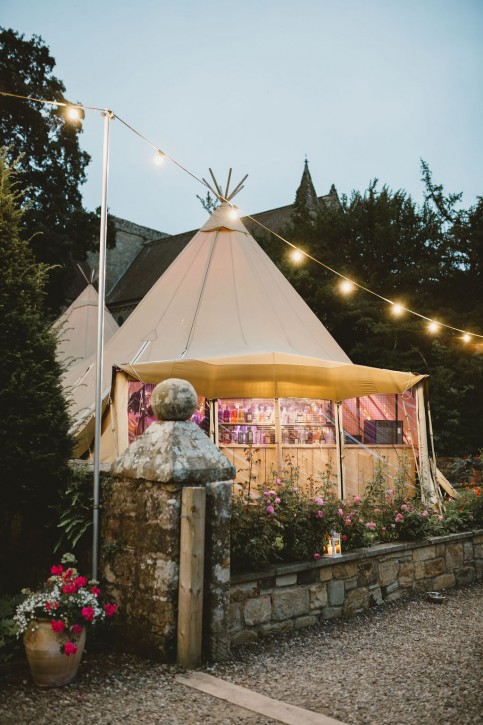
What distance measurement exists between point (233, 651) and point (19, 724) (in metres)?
1.48

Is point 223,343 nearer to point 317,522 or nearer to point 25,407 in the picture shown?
point 317,522

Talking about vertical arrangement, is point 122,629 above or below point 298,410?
below

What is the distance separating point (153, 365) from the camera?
710 cm

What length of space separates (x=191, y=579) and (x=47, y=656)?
32.9 inches

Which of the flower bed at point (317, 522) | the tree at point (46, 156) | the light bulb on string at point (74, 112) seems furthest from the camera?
the tree at point (46, 156)

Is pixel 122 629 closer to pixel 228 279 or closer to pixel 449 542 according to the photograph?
pixel 449 542

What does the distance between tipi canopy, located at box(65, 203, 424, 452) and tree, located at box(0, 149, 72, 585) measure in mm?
3054

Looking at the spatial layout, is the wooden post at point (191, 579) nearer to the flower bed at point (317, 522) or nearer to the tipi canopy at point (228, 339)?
the flower bed at point (317, 522)

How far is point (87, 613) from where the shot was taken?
3.06 metres

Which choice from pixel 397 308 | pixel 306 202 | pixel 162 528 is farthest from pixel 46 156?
pixel 162 528

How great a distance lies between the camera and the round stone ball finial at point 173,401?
372 centimetres

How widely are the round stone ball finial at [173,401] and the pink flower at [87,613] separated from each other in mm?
1204

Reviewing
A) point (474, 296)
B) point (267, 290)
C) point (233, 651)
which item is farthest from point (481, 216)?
point (233, 651)

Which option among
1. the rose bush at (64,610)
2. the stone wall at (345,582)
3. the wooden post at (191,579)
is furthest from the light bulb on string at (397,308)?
the rose bush at (64,610)
